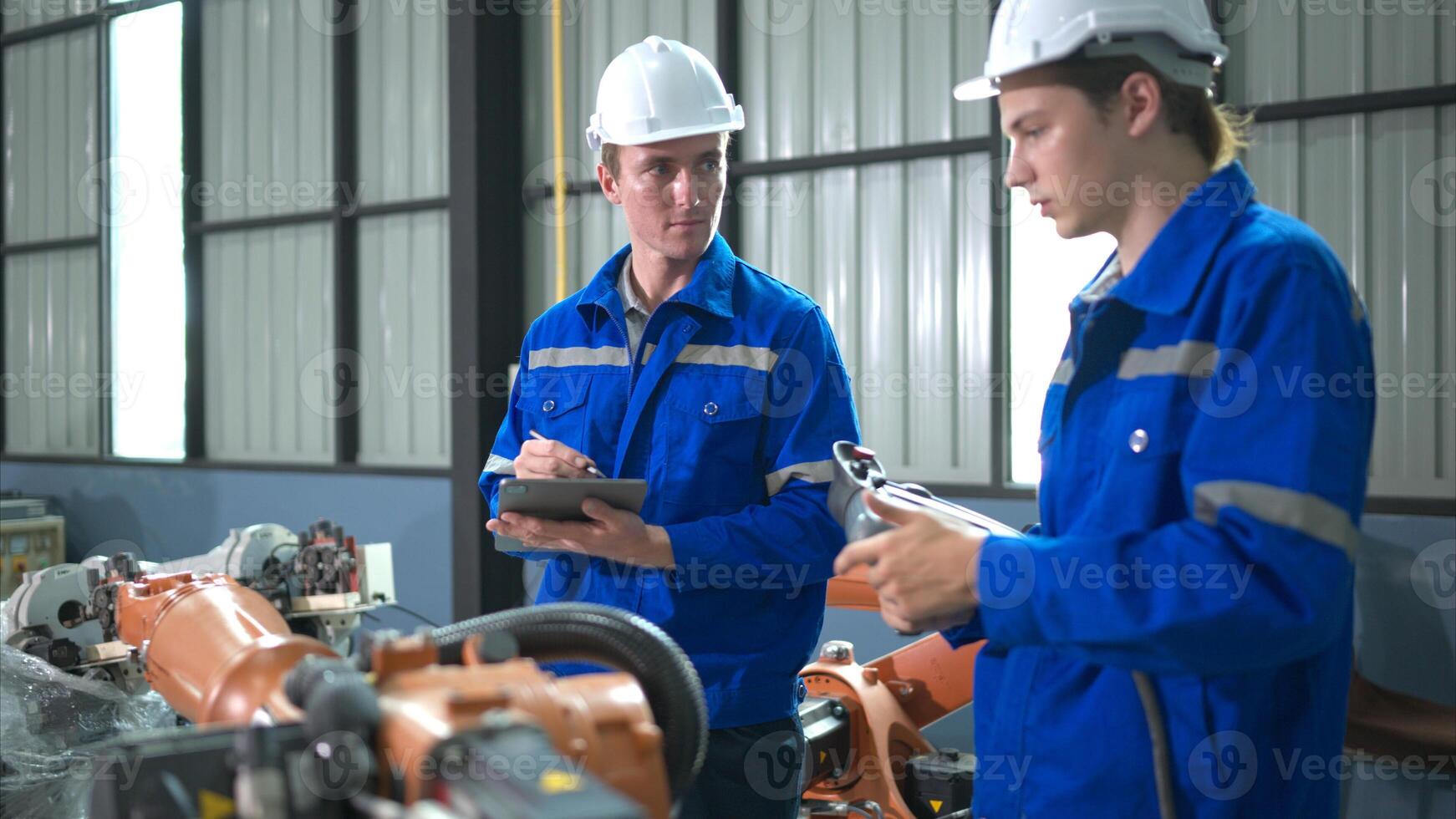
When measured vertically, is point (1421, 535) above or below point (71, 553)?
above

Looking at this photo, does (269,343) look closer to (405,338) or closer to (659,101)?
(405,338)

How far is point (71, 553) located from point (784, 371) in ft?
23.1

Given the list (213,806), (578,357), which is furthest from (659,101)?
(213,806)

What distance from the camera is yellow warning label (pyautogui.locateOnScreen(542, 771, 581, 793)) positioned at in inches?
28.5

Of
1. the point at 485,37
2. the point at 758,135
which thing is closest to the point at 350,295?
the point at 485,37

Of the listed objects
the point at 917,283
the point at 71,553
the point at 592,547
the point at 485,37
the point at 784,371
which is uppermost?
the point at 485,37

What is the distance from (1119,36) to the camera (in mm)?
1255

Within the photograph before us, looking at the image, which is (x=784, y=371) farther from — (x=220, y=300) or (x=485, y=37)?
(x=220, y=300)

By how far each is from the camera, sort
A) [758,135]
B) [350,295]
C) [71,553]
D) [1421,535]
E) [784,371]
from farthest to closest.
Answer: [71,553], [350,295], [758,135], [1421,535], [784,371]

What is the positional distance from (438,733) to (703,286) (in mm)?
1188

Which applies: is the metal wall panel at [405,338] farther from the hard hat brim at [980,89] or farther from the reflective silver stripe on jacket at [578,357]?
the hard hat brim at [980,89]

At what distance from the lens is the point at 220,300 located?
689 cm

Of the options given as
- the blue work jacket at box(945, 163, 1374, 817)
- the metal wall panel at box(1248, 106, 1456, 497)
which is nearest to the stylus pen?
the blue work jacket at box(945, 163, 1374, 817)

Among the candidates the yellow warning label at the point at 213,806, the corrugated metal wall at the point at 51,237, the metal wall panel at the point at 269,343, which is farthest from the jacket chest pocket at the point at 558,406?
the corrugated metal wall at the point at 51,237
